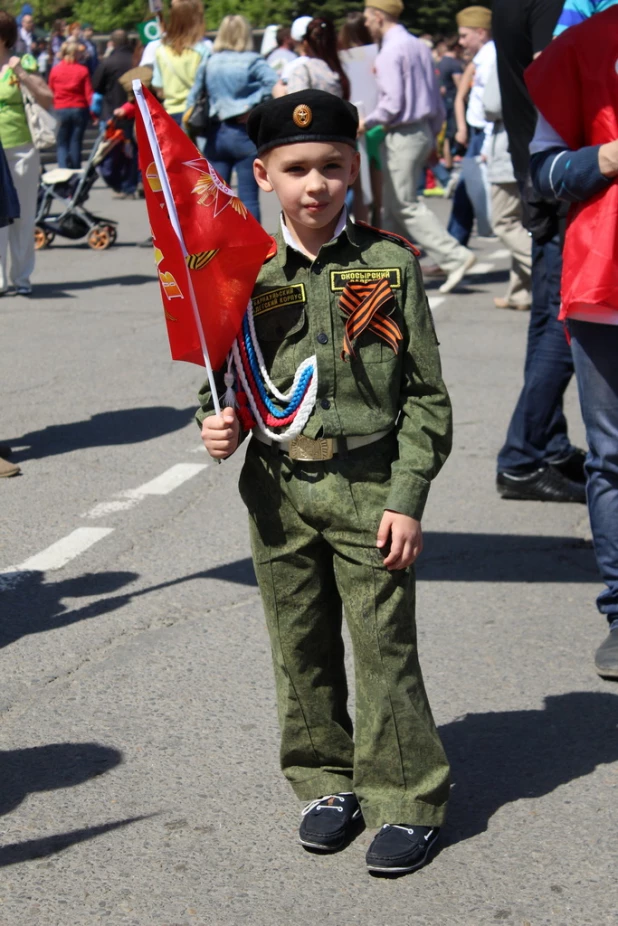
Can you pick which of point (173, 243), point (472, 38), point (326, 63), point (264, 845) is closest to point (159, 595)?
point (264, 845)

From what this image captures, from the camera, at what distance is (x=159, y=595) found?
4922 mm

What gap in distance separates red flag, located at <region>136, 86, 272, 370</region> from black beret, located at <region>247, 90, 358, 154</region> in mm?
174

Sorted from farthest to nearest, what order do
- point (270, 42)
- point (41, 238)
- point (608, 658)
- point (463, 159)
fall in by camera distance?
point (270, 42), point (41, 238), point (463, 159), point (608, 658)

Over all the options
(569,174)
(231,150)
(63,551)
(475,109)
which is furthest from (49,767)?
(475,109)

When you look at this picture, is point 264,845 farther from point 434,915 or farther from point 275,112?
point 275,112

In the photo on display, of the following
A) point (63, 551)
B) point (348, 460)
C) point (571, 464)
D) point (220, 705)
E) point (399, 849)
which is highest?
point (348, 460)

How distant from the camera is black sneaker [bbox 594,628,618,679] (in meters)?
4.21

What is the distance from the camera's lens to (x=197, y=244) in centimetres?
303

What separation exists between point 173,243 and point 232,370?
12.4 inches

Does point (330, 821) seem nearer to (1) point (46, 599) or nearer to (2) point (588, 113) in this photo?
(1) point (46, 599)

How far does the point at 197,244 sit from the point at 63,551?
2.60 m

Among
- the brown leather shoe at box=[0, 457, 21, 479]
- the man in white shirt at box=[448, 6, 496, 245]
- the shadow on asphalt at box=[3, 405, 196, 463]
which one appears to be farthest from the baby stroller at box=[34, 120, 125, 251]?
the brown leather shoe at box=[0, 457, 21, 479]

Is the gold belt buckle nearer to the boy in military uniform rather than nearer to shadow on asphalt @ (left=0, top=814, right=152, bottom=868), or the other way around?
the boy in military uniform

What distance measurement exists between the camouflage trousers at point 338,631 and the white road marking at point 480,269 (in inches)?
383
